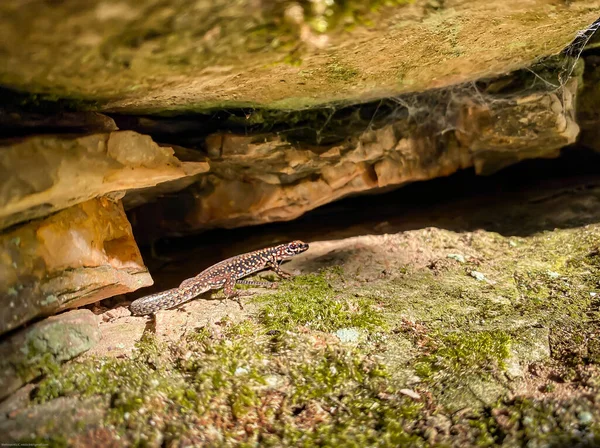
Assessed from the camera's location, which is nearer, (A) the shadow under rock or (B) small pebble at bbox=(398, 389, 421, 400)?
(B) small pebble at bbox=(398, 389, 421, 400)

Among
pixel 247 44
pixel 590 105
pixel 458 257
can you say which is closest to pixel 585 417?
pixel 458 257

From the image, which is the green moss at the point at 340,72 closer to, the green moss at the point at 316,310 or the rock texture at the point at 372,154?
the rock texture at the point at 372,154

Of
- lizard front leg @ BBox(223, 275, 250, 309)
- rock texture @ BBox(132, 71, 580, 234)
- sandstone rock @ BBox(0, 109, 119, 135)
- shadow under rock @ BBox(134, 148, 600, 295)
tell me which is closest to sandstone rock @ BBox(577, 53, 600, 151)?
rock texture @ BBox(132, 71, 580, 234)

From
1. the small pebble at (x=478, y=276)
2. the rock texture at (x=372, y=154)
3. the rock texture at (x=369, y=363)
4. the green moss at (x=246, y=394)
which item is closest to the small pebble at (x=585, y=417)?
the rock texture at (x=369, y=363)

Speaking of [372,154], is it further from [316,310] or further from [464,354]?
[464,354]

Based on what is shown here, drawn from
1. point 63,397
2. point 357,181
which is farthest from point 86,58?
point 357,181

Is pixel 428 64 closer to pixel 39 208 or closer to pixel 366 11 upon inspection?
pixel 366 11

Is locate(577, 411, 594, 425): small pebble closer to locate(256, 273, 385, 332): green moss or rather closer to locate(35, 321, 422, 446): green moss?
locate(35, 321, 422, 446): green moss
